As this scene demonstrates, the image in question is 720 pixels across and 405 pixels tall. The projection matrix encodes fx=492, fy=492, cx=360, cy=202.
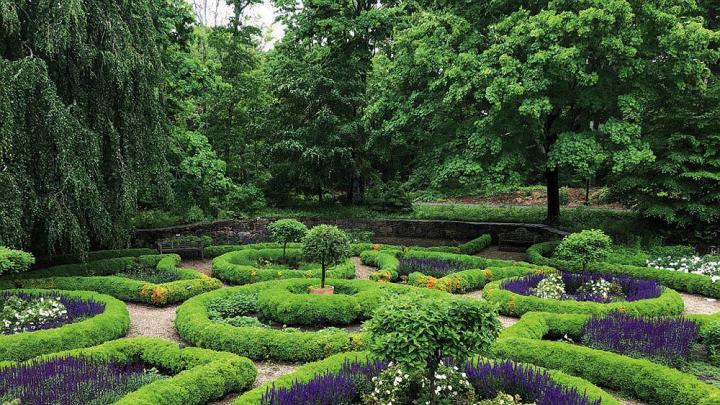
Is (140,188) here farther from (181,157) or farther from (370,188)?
(370,188)

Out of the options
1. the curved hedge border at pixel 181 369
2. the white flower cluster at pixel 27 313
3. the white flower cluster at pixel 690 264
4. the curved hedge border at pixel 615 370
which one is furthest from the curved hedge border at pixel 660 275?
the white flower cluster at pixel 27 313

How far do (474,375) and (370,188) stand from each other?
A: 1961 cm

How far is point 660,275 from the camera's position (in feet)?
40.9

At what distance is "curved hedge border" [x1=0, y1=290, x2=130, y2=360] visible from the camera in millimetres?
7590

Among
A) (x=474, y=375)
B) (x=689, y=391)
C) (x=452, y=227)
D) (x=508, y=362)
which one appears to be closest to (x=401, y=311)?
(x=474, y=375)

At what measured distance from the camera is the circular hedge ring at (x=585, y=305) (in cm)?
941

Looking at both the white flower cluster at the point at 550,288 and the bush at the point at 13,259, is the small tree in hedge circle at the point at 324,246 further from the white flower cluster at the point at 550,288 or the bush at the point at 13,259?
the bush at the point at 13,259

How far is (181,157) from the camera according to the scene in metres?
16.0

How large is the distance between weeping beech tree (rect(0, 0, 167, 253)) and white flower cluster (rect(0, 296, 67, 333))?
5.41 feet

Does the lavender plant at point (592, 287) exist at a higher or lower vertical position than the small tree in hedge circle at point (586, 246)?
lower

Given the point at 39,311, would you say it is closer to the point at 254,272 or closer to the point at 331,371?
the point at 254,272

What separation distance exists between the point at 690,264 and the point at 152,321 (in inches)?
531

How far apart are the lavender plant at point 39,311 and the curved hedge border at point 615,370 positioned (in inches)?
299

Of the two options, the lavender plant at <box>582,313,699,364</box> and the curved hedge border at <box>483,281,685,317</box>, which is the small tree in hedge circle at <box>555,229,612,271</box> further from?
the lavender plant at <box>582,313,699,364</box>
